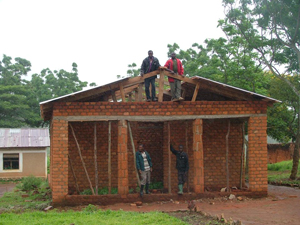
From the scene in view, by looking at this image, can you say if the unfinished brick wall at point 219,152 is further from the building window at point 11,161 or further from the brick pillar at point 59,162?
the building window at point 11,161

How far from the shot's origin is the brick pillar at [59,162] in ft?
37.6

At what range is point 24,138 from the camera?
2494 centimetres

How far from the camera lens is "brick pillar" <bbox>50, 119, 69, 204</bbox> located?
1146cm

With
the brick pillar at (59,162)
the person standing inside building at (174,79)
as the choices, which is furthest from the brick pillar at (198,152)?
the brick pillar at (59,162)

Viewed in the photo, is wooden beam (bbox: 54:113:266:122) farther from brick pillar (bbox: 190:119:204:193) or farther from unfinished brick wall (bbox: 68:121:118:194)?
unfinished brick wall (bbox: 68:121:118:194)

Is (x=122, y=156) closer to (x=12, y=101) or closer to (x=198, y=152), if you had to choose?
(x=198, y=152)

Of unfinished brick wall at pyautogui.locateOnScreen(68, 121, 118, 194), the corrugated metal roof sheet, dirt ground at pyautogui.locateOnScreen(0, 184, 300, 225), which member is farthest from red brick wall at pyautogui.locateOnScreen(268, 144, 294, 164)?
unfinished brick wall at pyautogui.locateOnScreen(68, 121, 118, 194)

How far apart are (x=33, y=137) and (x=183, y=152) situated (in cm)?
1550

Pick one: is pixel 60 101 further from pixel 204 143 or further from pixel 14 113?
pixel 14 113

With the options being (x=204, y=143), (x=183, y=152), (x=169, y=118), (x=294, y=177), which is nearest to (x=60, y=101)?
(x=169, y=118)

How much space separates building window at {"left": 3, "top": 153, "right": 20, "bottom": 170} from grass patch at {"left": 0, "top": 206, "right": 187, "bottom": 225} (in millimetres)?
14949

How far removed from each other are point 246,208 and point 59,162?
5.48 meters

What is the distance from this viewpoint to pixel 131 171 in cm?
1312

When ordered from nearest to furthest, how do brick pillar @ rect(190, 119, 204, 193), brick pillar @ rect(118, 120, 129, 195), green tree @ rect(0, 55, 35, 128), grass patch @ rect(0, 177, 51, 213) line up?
1. grass patch @ rect(0, 177, 51, 213)
2. brick pillar @ rect(118, 120, 129, 195)
3. brick pillar @ rect(190, 119, 204, 193)
4. green tree @ rect(0, 55, 35, 128)
